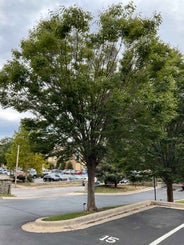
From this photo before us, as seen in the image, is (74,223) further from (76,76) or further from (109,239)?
(76,76)

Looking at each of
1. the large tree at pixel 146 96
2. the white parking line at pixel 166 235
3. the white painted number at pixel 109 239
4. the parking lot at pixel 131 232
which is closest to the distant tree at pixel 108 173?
the large tree at pixel 146 96

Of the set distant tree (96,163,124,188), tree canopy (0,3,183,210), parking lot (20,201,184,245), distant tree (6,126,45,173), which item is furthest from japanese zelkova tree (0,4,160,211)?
distant tree (6,126,45,173)

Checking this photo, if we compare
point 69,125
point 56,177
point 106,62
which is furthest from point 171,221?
point 56,177

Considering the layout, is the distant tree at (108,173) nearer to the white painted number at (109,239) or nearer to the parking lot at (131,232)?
the parking lot at (131,232)

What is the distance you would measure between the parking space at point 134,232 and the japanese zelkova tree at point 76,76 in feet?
8.37

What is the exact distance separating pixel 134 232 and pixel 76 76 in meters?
6.04

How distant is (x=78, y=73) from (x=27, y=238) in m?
6.29

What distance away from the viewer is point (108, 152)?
11.6 meters

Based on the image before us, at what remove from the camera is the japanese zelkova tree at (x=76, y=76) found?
34.0ft

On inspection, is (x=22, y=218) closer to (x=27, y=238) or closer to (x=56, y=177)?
(x=27, y=238)

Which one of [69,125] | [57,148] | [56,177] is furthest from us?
[56,177]

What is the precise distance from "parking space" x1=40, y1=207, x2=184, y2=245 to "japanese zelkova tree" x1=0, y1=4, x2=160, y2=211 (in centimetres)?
255

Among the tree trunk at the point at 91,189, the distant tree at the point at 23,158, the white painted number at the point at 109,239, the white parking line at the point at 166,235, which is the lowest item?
the white painted number at the point at 109,239

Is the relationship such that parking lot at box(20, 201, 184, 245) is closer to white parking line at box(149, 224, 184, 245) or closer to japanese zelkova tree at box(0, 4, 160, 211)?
white parking line at box(149, 224, 184, 245)
